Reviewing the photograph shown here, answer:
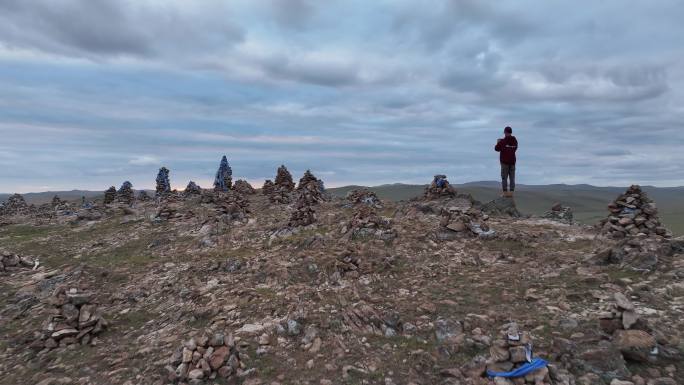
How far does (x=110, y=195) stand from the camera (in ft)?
140

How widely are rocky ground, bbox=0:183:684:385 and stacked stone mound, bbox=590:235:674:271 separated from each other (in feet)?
0.14

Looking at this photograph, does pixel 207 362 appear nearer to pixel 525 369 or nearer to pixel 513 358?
pixel 513 358

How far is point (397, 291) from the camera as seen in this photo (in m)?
10.7

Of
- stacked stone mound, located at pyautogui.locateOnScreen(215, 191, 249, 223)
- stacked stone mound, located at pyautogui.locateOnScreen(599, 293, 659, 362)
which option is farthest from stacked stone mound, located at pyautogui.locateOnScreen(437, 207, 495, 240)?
stacked stone mound, located at pyautogui.locateOnScreen(215, 191, 249, 223)

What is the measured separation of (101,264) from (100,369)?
1050cm

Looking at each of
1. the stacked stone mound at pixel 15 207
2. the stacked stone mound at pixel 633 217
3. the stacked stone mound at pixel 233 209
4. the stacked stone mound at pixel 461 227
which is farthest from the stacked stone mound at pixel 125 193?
the stacked stone mound at pixel 633 217

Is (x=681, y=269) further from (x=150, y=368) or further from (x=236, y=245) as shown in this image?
(x=236, y=245)

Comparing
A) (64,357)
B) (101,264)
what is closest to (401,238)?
(64,357)

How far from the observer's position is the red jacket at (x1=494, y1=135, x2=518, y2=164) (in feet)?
61.7

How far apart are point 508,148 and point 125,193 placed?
131 feet

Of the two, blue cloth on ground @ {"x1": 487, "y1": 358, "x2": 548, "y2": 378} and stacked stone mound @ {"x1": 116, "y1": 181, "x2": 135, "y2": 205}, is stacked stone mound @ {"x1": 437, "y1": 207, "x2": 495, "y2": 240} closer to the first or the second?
blue cloth on ground @ {"x1": 487, "y1": 358, "x2": 548, "y2": 378}

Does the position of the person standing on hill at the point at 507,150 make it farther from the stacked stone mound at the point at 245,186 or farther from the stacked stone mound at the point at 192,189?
the stacked stone mound at the point at 192,189

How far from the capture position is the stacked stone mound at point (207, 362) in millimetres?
7266

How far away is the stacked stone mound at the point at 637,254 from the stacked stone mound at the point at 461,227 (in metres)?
4.01
